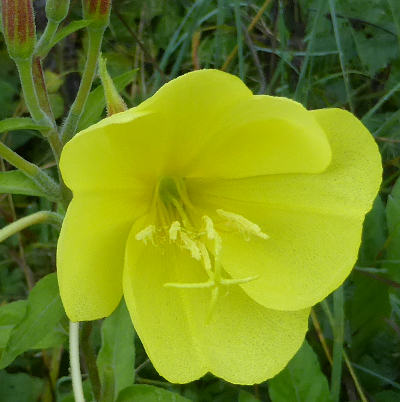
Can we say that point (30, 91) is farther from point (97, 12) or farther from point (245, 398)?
point (245, 398)

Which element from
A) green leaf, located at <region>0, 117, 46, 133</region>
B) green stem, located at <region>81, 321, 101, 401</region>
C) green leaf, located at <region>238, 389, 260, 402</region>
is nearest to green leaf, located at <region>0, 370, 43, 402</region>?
green stem, located at <region>81, 321, 101, 401</region>

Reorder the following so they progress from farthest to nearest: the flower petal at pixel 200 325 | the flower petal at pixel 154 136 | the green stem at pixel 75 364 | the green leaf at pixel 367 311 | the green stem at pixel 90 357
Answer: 1. the green leaf at pixel 367 311
2. the green stem at pixel 90 357
3. the green stem at pixel 75 364
4. the flower petal at pixel 200 325
5. the flower petal at pixel 154 136

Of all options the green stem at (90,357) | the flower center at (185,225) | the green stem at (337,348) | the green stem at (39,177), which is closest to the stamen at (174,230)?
the flower center at (185,225)

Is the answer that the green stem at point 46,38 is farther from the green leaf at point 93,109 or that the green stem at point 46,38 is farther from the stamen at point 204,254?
the stamen at point 204,254

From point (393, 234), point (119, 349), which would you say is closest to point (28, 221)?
point (119, 349)

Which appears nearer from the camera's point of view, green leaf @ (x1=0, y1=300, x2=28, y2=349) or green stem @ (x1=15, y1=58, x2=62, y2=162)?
green stem @ (x1=15, y1=58, x2=62, y2=162)

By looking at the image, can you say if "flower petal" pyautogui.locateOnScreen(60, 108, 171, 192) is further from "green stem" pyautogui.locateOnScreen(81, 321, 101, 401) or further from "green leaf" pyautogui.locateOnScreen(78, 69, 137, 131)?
"green stem" pyautogui.locateOnScreen(81, 321, 101, 401)

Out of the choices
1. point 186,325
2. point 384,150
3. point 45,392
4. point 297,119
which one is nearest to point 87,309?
point 186,325
